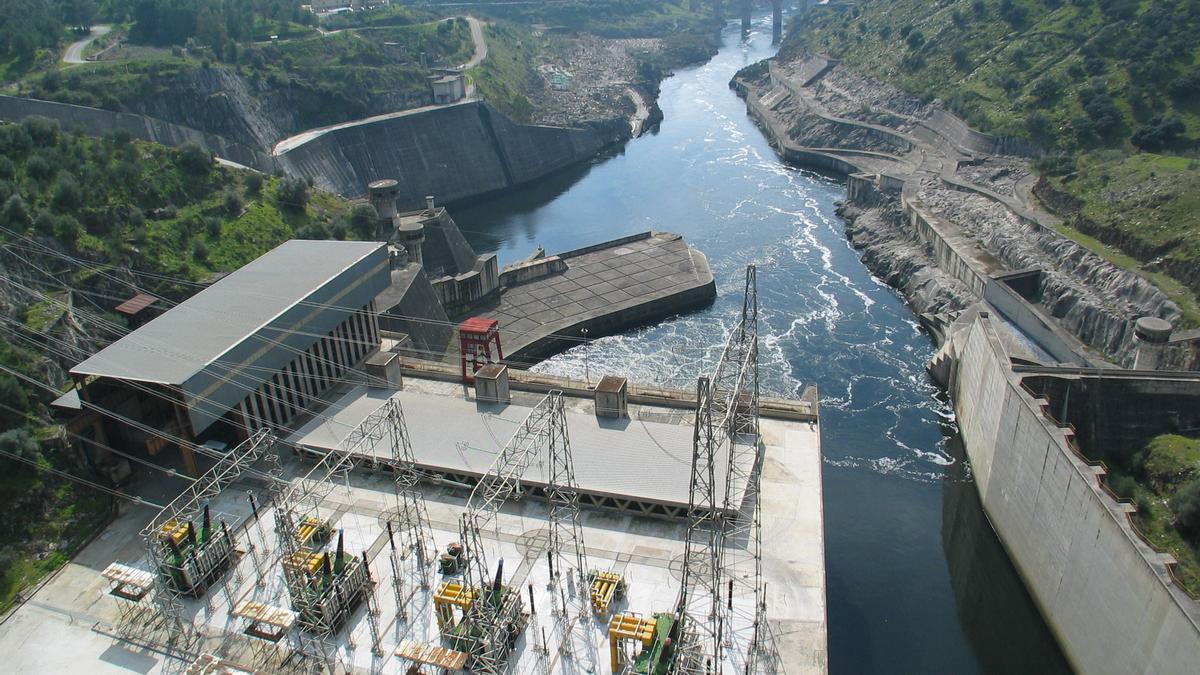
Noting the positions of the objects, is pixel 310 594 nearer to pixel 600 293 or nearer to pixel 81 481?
pixel 81 481

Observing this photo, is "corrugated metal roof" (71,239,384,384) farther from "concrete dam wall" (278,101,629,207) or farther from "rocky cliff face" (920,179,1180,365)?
"concrete dam wall" (278,101,629,207)

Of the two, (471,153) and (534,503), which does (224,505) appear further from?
(471,153)

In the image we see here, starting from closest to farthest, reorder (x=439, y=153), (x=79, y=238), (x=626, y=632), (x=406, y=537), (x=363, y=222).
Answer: (x=626, y=632), (x=406, y=537), (x=79, y=238), (x=363, y=222), (x=439, y=153)

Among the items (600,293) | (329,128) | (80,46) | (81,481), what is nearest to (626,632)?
(81,481)

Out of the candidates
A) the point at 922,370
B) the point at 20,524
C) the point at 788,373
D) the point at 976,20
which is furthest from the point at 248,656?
the point at 976,20

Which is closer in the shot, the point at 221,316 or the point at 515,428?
the point at 515,428

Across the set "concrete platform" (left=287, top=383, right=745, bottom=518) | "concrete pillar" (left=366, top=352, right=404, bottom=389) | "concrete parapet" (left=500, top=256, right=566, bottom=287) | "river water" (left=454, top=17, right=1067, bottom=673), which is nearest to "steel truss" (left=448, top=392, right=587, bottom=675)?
"concrete platform" (left=287, top=383, right=745, bottom=518)

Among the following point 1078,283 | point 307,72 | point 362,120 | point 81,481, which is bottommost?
point 1078,283
